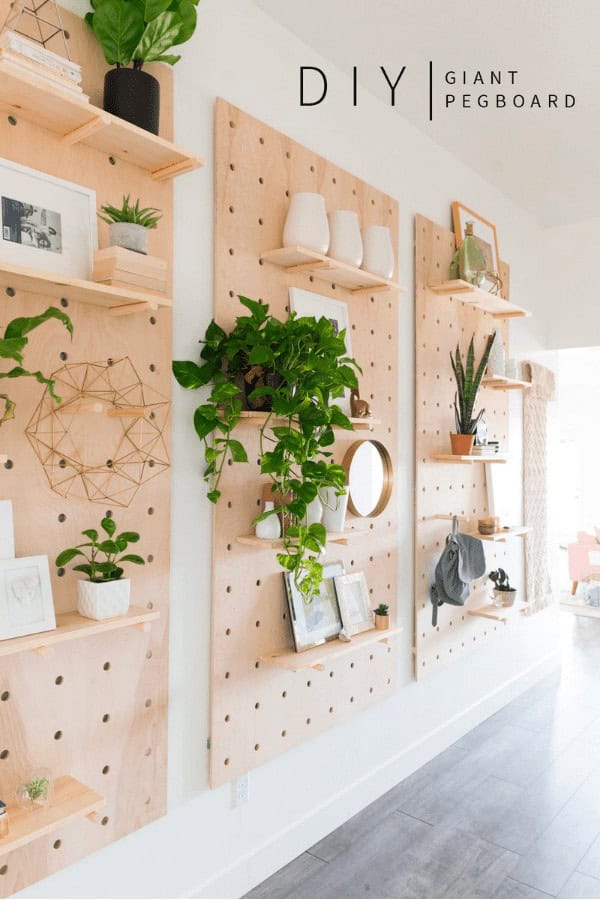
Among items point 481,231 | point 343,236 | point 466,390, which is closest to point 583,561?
point 466,390

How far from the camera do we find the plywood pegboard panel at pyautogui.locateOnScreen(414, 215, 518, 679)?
291 cm

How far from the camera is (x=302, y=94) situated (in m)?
2.30

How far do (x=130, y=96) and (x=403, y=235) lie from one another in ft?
4.92

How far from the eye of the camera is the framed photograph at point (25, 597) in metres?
1.36

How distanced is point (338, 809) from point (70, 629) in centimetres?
150

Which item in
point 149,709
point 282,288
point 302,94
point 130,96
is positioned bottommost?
point 149,709

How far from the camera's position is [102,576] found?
155 centimetres

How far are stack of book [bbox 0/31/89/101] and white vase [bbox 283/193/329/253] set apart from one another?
0.79m

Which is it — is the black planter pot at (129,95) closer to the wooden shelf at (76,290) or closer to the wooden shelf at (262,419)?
the wooden shelf at (76,290)

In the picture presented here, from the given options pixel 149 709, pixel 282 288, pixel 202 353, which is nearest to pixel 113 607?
pixel 149 709

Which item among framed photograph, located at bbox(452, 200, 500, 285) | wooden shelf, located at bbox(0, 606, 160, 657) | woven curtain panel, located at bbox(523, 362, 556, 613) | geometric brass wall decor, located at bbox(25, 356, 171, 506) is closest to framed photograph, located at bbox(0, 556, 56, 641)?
wooden shelf, located at bbox(0, 606, 160, 657)

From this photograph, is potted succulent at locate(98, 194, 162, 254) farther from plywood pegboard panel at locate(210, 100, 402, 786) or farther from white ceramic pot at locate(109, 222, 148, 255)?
plywood pegboard panel at locate(210, 100, 402, 786)

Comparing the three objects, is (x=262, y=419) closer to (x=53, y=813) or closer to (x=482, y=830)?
(x=53, y=813)

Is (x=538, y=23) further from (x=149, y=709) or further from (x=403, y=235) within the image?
(x=149, y=709)
